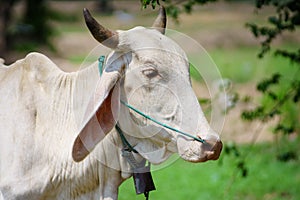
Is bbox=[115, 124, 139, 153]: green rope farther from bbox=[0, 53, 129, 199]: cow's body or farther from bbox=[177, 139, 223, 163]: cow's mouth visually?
bbox=[177, 139, 223, 163]: cow's mouth

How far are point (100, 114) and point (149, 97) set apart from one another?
24cm

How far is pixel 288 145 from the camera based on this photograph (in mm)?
8172

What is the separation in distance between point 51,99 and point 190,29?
42.6 feet

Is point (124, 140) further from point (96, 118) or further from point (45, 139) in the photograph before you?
point (45, 139)

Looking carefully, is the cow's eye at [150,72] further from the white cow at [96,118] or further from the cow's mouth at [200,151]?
the cow's mouth at [200,151]

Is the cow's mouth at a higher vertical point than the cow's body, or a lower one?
higher

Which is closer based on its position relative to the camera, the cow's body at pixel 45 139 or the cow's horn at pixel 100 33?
the cow's horn at pixel 100 33

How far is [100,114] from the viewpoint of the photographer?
11.6 feet

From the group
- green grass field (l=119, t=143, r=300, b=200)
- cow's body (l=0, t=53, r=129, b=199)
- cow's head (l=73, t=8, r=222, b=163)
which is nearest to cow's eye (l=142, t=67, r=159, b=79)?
cow's head (l=73, t=8, r=222, b=163)

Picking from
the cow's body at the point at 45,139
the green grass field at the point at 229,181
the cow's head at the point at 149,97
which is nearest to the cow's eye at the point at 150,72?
the cow's head at the point at 149,97

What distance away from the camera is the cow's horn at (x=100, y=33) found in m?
3.40

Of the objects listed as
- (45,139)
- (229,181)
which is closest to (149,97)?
(45,139)

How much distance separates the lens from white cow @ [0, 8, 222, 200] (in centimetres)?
344

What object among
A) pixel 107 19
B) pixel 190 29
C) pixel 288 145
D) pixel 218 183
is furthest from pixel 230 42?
pixel 218 183
